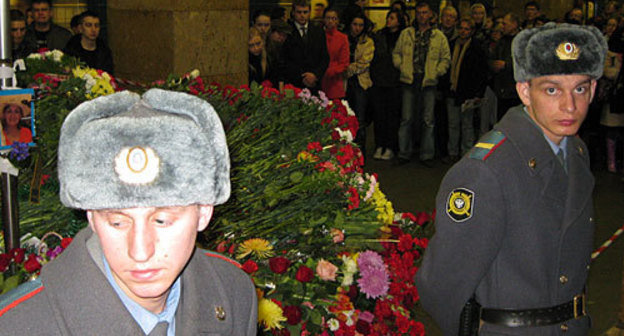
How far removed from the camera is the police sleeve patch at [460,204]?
10.3ft

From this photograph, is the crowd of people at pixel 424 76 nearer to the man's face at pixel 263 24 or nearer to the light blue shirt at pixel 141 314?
the man's face at pixel 263 24

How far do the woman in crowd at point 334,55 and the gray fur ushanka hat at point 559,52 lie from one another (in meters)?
7.45

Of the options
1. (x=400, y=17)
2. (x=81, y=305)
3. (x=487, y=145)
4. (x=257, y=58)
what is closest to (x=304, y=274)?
(x=487, y=145)

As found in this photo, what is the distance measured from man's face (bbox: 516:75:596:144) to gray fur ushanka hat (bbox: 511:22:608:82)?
0.03 m

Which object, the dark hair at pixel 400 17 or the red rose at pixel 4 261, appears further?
the dark hair at pixel 400 17

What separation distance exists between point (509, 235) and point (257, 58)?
611cm

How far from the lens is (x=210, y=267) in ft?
7.20

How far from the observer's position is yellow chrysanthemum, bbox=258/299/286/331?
347 centimetres

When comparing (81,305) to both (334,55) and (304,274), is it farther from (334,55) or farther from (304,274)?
(334,55)

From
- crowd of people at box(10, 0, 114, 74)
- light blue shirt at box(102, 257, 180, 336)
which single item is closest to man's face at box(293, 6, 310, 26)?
crowd of people at box(10, 0, 114, 74)

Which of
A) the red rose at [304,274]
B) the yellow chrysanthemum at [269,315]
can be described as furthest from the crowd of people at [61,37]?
the yellow chrysanthemum at [269,315]

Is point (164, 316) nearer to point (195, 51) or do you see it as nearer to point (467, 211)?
point (467, 211)

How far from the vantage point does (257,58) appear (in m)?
8.99

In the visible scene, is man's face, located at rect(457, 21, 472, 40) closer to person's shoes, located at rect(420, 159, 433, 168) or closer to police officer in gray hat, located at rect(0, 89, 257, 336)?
person's shoes, located at rect(420, 159, 433, 168)
